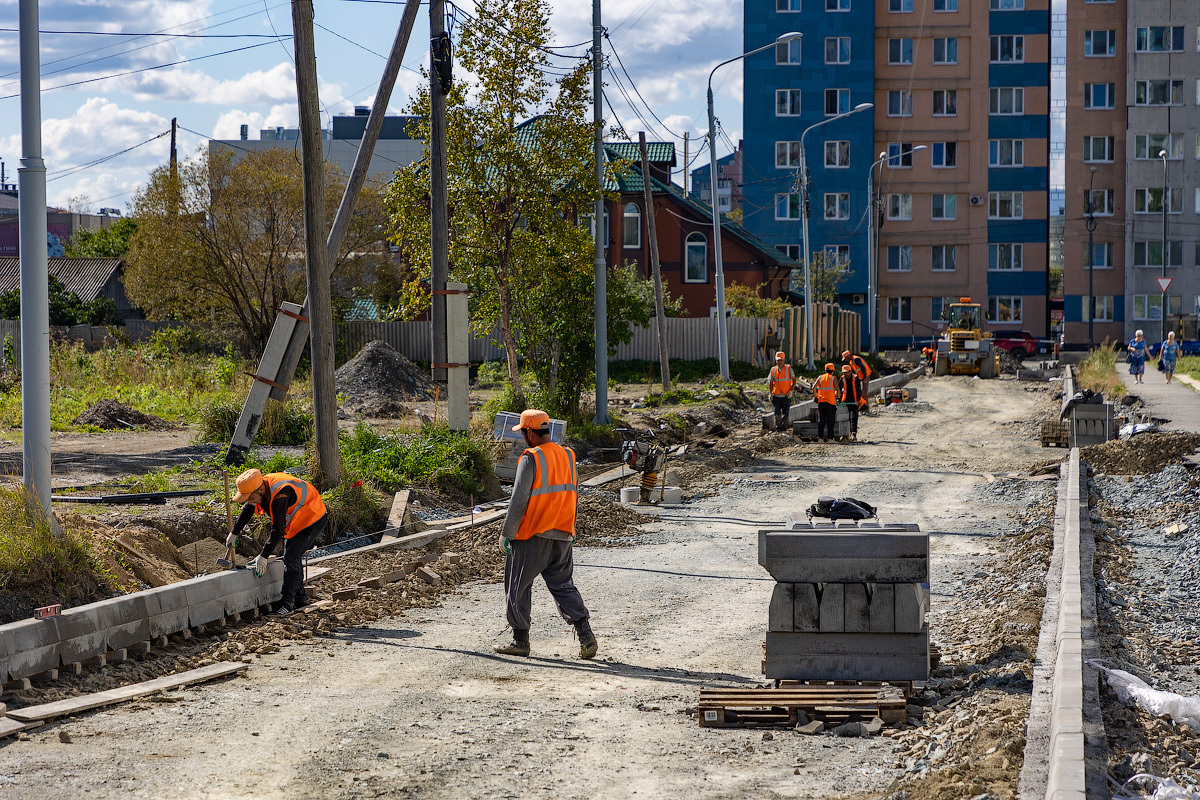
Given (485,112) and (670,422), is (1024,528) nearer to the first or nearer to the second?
(670,422)

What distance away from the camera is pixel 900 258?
63000 millimetres

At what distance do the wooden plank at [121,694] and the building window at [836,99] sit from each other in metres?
59.4

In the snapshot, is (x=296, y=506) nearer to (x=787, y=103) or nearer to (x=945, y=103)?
(x=787, y=103)

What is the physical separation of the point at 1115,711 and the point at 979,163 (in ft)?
199

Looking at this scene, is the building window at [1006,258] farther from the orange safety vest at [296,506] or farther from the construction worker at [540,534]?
the construction worker at [540,534]

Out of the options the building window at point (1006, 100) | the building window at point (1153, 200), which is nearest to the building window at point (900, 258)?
the building window at point (1006, 100)

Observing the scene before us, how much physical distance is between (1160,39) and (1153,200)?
888 centimetres

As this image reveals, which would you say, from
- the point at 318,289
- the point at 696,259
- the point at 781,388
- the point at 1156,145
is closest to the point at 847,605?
the point at 318,289

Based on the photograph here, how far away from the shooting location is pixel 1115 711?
20.4 feet

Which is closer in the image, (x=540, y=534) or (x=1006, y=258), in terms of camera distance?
(x=540, y=534)

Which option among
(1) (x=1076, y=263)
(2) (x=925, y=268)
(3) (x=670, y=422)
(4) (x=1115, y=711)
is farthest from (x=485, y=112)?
(1) (x=1076, y=263)

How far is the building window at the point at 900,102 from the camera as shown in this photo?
206 feet

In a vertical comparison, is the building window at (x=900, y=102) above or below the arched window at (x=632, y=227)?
above

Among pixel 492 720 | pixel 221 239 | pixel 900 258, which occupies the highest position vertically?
A: pixel 900 258
